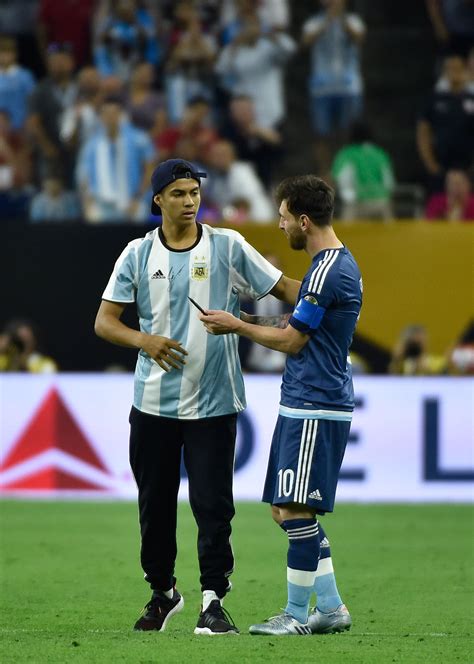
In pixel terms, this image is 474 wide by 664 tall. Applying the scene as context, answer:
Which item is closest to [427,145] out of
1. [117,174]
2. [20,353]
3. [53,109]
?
[117,174]

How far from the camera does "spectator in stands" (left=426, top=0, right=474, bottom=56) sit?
16.6 metres

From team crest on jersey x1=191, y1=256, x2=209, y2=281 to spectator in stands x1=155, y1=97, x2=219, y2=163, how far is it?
8.58m

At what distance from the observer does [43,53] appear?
55.8ft

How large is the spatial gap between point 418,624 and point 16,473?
259 inches

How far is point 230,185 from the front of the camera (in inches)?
596

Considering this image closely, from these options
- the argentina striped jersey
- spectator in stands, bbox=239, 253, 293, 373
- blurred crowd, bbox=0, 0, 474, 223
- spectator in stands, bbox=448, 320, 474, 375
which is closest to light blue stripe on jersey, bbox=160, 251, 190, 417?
the argentina striped jersey

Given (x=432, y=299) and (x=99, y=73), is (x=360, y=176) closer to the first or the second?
(x=432, y=299)

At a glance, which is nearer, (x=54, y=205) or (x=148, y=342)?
(x=148, y=342)

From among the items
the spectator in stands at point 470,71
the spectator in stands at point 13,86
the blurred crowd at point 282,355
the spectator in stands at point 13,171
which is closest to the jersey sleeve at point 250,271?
the blurred crowd at point 282,355

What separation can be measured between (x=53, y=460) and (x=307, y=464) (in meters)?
7.03

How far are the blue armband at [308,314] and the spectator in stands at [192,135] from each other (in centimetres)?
889

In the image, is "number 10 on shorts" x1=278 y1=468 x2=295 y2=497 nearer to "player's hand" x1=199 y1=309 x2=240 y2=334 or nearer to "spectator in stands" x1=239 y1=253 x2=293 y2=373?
"player's hand" x1=199 y1=309 x2=240 y2=334

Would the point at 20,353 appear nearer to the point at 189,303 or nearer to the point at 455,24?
the point at 455,24

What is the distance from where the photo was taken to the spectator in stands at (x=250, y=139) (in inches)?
619
